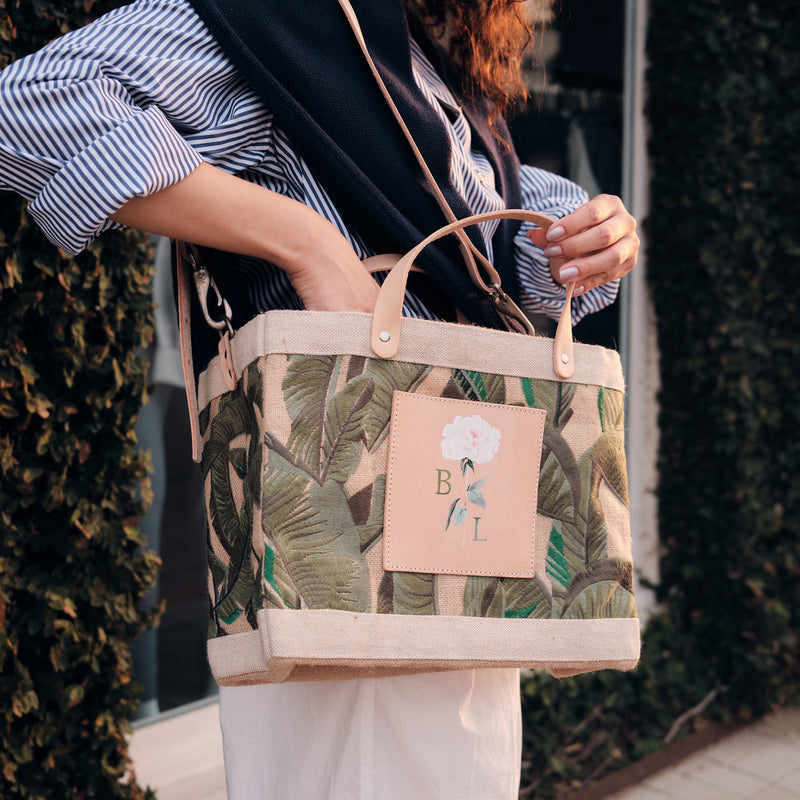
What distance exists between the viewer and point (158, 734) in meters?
2.61

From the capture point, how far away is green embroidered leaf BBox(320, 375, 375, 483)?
37.7 inches

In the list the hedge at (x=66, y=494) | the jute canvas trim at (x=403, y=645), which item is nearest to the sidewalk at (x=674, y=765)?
the hedge at (x=66, y=494)

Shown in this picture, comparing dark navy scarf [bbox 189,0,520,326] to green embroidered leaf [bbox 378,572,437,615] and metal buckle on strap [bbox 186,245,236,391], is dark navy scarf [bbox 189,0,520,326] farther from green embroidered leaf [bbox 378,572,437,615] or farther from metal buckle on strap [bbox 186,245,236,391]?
green embroidered leaf [bbox 378,572,437,615]

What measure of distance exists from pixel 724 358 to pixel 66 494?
2.60 m

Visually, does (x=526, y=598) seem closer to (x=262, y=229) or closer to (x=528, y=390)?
(x=528, y=390)

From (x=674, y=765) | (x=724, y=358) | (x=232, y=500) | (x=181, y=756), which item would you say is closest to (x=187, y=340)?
(x=232, y=500)

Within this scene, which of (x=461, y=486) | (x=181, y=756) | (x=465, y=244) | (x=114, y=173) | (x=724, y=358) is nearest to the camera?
(x=114, y=173)

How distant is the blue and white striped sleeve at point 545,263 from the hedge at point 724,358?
196cm

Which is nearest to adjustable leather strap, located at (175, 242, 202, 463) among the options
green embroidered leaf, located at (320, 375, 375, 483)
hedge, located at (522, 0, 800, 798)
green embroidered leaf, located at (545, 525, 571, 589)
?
green embroidered leaf, located at (320, 375, 375, 483)

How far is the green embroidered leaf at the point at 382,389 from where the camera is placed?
973 mm

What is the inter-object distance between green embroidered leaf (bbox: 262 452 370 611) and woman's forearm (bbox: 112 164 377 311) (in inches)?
8.5

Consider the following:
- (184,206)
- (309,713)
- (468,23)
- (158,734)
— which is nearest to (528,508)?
(309,713)

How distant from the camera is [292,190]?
42.6 inches

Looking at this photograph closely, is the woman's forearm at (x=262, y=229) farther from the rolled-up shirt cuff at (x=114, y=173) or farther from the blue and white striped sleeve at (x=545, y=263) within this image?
the blue and white striped sleeve at (x=545, y=263)
